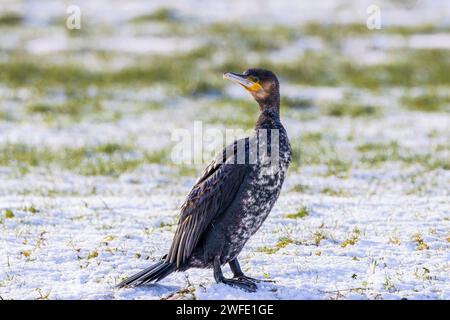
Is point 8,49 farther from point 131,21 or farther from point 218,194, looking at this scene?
point 218,194

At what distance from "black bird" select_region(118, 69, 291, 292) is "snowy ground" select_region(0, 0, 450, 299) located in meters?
0.21

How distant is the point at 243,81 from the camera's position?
5.94 m

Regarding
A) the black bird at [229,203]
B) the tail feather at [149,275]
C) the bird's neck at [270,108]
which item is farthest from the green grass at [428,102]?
the tail feather at [149,275]

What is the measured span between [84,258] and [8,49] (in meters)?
23.5

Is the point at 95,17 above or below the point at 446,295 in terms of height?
above

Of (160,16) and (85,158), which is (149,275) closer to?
(85,158)

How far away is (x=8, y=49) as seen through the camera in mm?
28562

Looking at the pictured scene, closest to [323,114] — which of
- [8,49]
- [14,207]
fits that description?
[14,207]

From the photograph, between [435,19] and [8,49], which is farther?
[435,19]

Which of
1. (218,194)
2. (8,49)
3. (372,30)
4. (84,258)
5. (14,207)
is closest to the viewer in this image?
(218,194)

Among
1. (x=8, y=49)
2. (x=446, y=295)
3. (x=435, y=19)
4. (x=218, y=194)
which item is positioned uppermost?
(x=435, y=19)

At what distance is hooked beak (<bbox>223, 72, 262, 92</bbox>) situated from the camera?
590 cm

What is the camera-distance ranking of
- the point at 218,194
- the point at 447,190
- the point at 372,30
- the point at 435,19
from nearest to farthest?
the point at 218,194
the point at 447,190
the point at 372,30
the point at 435,19

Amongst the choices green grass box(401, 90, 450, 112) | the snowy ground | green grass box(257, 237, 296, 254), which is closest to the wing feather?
the snowy ground
